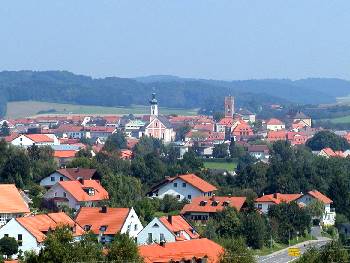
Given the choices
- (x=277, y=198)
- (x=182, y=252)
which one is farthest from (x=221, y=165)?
(x=182, y=252)

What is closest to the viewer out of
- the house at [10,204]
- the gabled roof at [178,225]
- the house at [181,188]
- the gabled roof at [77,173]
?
the gabled roof at [178,225]

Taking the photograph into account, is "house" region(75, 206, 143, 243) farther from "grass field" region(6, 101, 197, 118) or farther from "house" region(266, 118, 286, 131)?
"grass field" region(6, 101, 197, 118)

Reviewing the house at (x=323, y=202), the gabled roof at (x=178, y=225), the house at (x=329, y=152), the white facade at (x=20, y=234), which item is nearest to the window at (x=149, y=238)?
the gabled roof at (x=178, y=225)

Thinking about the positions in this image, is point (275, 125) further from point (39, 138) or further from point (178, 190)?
point (178, 190)

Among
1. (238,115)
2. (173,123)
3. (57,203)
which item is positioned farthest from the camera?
(238,115)

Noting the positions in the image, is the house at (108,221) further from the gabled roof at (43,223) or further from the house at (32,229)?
the house at (32,229)

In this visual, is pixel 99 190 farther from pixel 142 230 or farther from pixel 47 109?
pixel 47 109

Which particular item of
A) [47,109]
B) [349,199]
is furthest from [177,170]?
[47,109]
